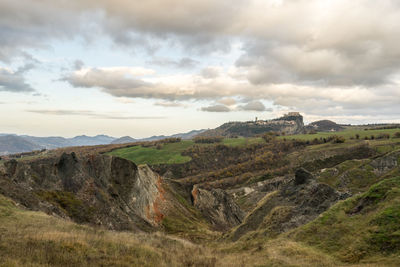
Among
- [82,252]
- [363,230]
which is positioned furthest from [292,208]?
[82,252]

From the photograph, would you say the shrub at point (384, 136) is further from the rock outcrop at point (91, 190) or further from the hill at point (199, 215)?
the rock outcrop at point (91, 190)

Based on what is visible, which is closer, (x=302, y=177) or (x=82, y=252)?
(x=82, y=252)

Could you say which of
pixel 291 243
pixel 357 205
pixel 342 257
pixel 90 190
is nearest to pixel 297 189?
pixel 357 205

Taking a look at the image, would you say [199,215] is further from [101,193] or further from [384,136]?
[384,136]

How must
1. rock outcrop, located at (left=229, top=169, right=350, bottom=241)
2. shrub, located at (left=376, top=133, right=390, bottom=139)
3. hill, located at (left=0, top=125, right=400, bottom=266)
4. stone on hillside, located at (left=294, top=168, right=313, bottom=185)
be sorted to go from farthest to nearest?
shrub, located at (left=376, top=133, right=390, bottom=139)
stone on hillside, located at (left=294, top=168, right=313, bottom=185)
rock outcrop, located at (left=229, top=169, right=350, bottom=241)
hill, located at (left=0, top=125, right=400, bottom=266)

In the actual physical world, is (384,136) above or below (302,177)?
above

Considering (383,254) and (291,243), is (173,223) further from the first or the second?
(383,254)

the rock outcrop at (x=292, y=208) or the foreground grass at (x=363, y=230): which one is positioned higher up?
the foreground grass at (x=363, y=230)

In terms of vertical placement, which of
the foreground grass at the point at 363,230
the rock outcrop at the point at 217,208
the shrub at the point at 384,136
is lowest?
the rock outcrop at the point at 217,208

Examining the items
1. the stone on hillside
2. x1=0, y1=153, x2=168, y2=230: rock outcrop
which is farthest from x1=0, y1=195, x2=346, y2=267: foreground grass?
the stone on hillside

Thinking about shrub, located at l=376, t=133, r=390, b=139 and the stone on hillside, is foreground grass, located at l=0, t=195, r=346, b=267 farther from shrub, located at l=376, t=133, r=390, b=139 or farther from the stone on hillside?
shrub, located at l=376, t=133, r=390, b=139

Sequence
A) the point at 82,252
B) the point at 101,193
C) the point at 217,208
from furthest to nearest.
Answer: the point at 217,208 < the point at 101,193 < the point at 82,252

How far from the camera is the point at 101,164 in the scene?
151 ft

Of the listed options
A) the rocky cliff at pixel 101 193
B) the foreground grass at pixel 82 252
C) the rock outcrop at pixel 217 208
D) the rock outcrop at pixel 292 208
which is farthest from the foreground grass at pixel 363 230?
the rock outcrop at pixel 217 208
